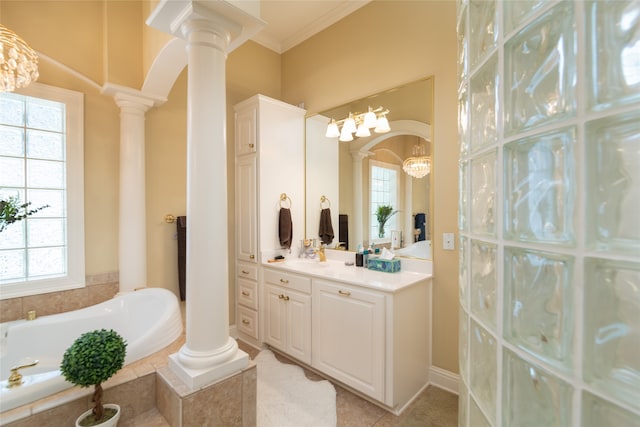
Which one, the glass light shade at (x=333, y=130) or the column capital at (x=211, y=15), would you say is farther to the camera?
the glass light shade at (x=333, y=130)

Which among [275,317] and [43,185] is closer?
[43,185]

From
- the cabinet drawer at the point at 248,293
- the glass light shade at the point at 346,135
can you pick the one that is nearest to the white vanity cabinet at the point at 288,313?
the cabinet drawer at the point at 248,293

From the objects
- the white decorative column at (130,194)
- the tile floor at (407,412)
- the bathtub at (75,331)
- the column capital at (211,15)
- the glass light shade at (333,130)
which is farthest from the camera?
the glass light shade at (333,130)

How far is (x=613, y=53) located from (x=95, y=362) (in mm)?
1817

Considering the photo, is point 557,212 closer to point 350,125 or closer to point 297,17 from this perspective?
point 350,125

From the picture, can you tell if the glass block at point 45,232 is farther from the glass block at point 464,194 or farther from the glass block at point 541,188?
the glass block at point 541,188

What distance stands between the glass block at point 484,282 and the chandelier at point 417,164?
1703 mm

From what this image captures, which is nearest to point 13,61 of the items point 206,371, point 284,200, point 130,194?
point 130,194

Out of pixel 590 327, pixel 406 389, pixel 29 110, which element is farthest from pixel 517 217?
pixel 29 110

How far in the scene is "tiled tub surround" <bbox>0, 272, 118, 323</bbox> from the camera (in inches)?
80.9

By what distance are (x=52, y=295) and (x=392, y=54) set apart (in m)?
3.34

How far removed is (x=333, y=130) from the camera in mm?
2930

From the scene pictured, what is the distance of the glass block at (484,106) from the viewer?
603mm

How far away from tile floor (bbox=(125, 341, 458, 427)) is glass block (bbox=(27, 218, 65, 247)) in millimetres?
2486
